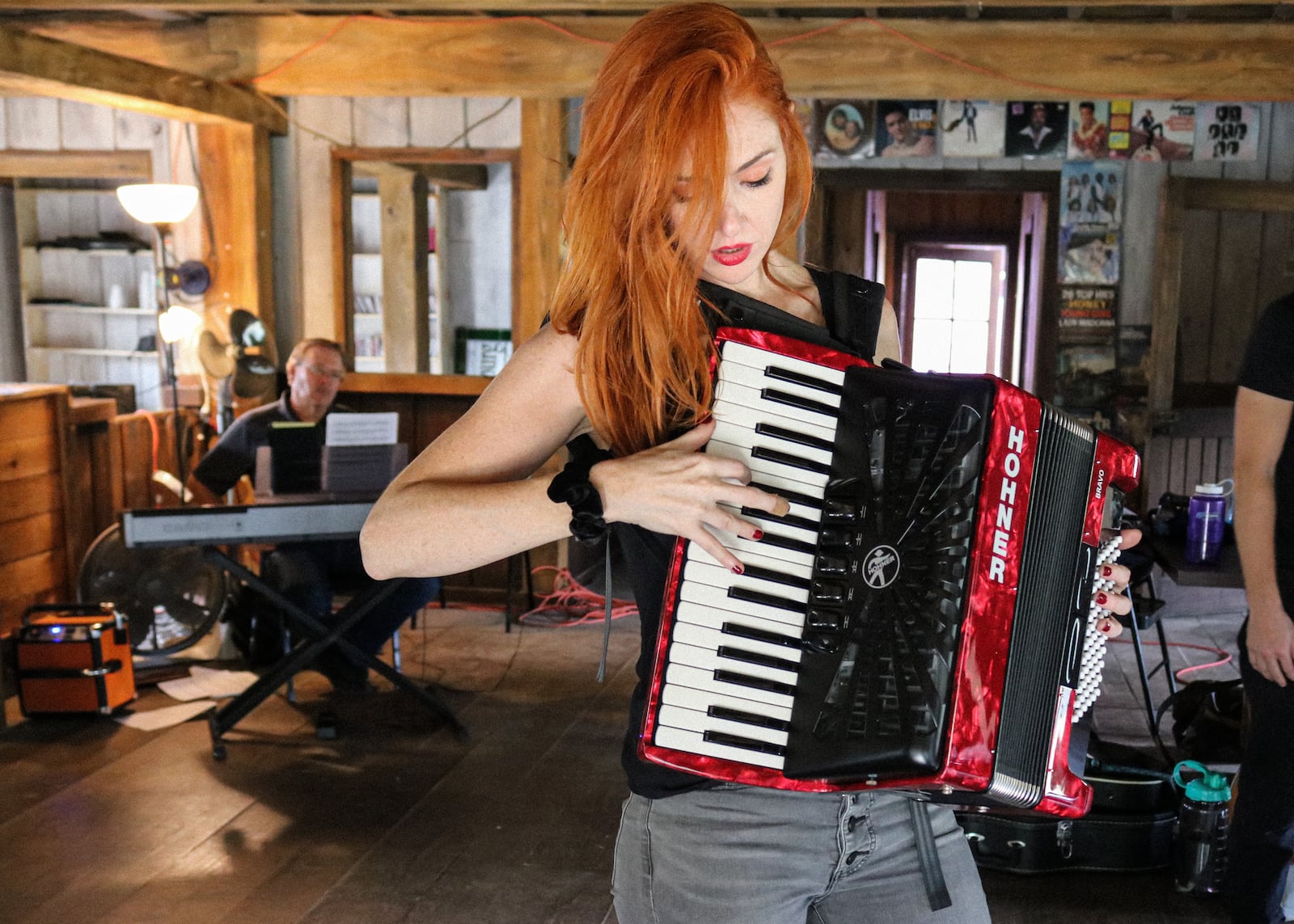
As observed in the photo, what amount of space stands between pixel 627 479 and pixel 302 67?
478 cm

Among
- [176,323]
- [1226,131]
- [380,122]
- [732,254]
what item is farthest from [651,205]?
[1226,131]

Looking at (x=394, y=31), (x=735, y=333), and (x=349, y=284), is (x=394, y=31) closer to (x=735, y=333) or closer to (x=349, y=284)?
(x=349, y=284)

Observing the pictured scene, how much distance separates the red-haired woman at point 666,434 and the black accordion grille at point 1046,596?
0.45 ft

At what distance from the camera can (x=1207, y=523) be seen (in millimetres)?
3318

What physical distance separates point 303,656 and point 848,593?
3.05m

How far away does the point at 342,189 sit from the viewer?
5.80 m

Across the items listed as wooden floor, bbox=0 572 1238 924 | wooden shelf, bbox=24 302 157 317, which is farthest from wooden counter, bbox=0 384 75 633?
wooden shelf, bbox=24 302 157 317

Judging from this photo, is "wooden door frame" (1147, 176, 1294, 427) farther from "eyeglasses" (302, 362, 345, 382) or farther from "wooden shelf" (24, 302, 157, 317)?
"wooden shelf" (24, 302, 157, 317)

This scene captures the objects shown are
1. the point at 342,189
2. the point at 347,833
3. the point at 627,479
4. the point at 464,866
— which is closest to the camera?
the point at 627,479

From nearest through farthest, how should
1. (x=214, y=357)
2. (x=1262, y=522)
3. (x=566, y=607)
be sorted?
(x=1262, y=522)
(x=214, y=357)
(x=566, y=607)

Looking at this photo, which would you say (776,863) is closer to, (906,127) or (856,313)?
(856,313)

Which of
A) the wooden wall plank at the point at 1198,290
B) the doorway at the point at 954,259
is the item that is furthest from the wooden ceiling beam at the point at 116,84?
the wooden wall plank at the point at 1198,290

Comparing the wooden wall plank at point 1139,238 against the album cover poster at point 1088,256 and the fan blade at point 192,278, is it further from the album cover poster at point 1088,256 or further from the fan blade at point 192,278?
the fan blade at point 192,278

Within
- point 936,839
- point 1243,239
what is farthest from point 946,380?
point 1243,239
